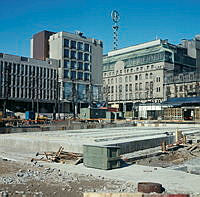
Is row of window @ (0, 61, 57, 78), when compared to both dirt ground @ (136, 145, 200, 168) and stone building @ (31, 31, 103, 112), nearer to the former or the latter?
stone building @ (31, 31, 103, 112)

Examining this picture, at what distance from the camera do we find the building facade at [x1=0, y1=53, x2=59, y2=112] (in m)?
82.6

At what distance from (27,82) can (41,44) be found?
2342 cm

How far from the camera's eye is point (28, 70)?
89000mm

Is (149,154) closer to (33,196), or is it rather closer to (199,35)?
(33,196)

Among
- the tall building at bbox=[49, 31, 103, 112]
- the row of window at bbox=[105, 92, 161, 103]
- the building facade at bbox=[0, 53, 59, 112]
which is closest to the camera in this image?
the building facade at bbox=[0, 53, 59, 112]

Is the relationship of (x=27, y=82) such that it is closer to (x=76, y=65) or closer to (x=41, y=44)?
(x=76, y=65)

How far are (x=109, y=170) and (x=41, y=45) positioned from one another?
3871 inches

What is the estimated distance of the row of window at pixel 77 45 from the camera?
3733 inches

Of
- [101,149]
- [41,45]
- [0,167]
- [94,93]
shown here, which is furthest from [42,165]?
[41,45]

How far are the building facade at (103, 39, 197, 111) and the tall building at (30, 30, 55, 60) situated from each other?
2781 cm

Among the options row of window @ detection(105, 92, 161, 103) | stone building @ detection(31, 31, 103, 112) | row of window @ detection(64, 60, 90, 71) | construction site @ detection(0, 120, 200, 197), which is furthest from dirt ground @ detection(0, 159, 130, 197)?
row of window @ detection(105, 92, 161, 103)

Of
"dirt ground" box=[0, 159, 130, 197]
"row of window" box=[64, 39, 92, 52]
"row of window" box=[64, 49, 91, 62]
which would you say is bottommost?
"dirt ground" box=[0, 159, 130, 197]

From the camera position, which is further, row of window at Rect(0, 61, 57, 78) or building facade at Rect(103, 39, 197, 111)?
building facade at Rect(103, 39, 197, 111)

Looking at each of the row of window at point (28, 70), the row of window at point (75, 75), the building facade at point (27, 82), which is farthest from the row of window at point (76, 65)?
the row of window at point (28, 70)
